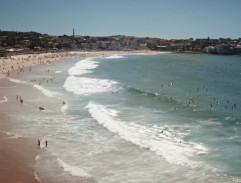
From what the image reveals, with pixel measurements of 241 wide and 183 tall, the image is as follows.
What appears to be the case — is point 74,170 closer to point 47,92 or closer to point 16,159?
point 16,159

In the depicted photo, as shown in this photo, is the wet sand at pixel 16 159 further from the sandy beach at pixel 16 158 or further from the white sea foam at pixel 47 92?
the white sea foam at pixel 47 92

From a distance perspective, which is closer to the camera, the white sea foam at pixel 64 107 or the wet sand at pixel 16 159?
the wet sand at pixel 16 159

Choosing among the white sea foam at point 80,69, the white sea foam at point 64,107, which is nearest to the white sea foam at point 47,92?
the white sea foam at point 64,107

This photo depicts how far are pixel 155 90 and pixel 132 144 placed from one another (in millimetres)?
25210

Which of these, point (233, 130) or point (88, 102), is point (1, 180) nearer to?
point (233, 130)

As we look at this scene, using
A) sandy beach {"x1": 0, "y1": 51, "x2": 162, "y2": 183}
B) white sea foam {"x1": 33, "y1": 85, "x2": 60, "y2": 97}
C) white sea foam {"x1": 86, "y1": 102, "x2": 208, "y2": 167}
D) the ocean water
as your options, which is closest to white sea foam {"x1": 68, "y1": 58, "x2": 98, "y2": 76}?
white sea foam {"x1": 33, "y1": 85, "x2": 60, "y2": 97}

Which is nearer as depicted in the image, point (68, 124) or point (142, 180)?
point (142, 180)

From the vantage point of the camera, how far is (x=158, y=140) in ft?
78.9

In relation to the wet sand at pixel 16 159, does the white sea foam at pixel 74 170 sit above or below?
below

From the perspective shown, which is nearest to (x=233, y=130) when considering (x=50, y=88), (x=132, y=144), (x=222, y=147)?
(x=222, y=147)

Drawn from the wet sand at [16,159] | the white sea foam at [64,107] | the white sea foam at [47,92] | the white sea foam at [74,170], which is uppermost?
the white sea foam at [47,92]

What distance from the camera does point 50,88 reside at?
4759cm

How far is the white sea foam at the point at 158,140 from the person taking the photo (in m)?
21.0

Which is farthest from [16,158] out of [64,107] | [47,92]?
[47,92]
